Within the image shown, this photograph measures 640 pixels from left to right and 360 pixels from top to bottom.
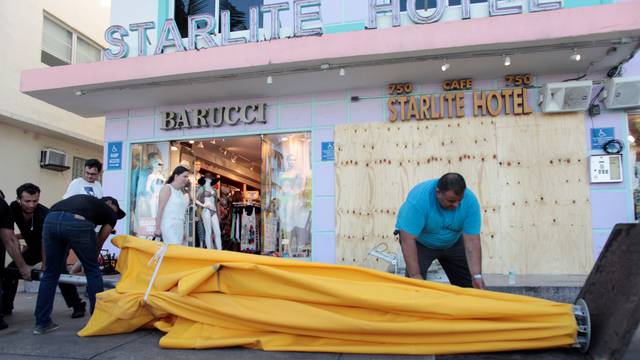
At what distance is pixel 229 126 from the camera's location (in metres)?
8.30

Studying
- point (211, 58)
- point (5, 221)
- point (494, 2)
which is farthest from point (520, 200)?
point (5, 221)

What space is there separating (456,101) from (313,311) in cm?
509

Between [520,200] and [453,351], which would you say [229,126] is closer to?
[520,200]

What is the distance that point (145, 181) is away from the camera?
28.9 feet

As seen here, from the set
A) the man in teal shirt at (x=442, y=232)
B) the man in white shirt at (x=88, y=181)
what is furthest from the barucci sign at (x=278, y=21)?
the man in teal shirt at (x=442, y=232)

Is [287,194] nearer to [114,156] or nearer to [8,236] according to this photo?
[114,156]

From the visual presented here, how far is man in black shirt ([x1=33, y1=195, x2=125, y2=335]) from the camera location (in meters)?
4.04

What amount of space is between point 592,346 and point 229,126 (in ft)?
21.4

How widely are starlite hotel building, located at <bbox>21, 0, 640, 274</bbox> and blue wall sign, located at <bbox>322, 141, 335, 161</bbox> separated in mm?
34

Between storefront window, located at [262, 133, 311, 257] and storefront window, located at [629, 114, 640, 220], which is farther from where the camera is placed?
storefront window, located at [262, 133, 311, 257]

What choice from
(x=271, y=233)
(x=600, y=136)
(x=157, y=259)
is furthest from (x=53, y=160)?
(x=600, y=136)

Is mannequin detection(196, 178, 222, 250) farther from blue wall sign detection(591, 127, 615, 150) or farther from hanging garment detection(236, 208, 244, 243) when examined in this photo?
blue wall sign detection(591, 127, 615, 150)

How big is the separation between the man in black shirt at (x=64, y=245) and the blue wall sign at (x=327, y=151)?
4.20m

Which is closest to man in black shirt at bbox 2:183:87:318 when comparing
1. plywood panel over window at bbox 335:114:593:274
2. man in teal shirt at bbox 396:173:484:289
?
man in teal shirt at bbox 396:173:484:289
